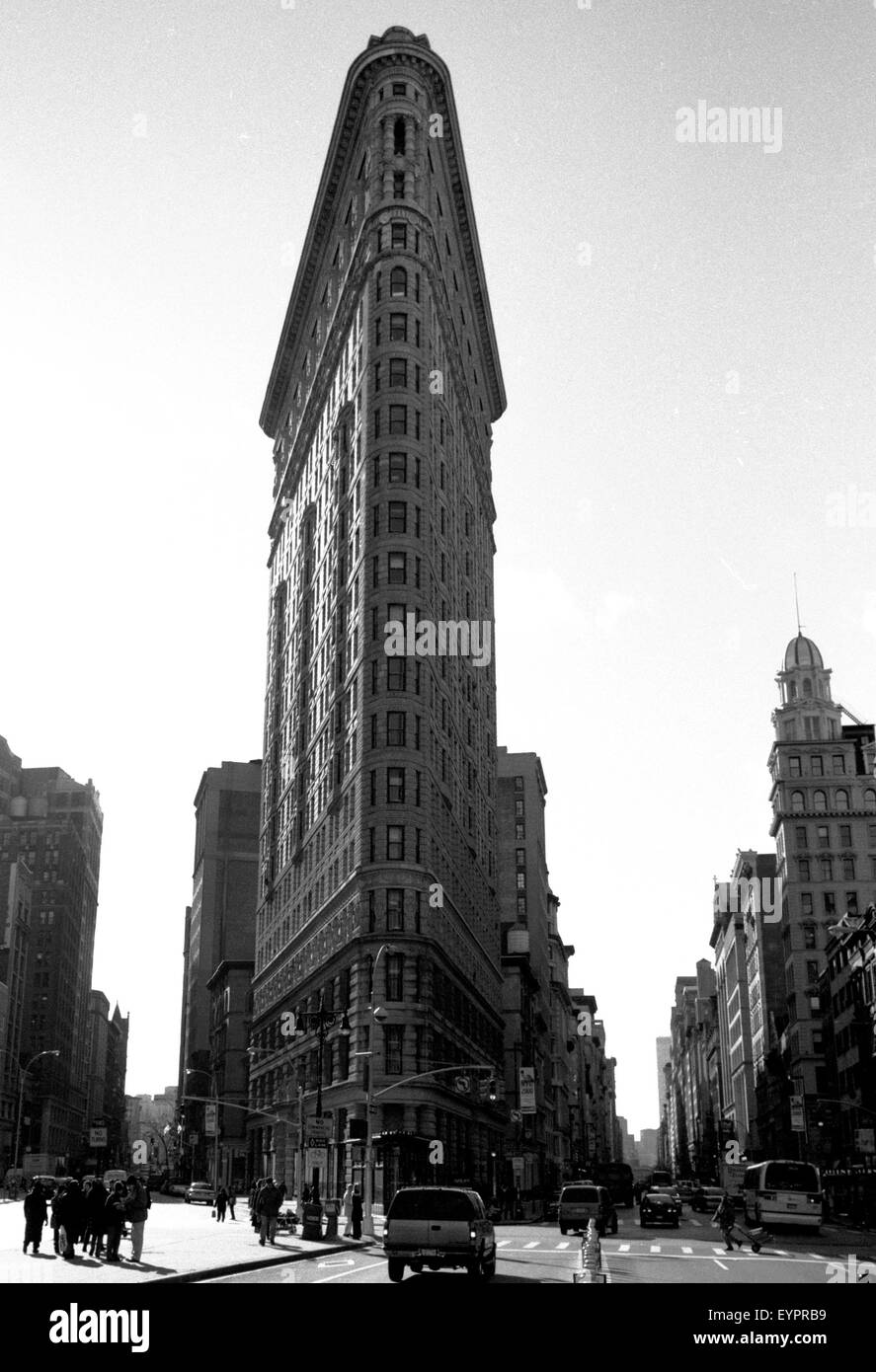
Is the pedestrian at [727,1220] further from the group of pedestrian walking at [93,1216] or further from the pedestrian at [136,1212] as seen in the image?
the pedestrian at [136,1212]

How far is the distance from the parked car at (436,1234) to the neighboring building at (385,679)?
38.7m

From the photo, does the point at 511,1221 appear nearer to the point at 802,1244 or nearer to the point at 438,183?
the point at 802,1244

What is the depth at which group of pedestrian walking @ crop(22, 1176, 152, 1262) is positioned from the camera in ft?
99.3

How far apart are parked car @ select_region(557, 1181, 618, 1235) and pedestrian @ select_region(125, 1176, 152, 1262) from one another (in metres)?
25.6

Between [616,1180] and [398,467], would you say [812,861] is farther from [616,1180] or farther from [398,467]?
[398,467]

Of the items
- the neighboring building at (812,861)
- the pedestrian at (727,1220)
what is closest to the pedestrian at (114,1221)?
the pedestrian at (727,1220)

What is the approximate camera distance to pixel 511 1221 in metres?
73.8

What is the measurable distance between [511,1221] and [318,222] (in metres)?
86.2

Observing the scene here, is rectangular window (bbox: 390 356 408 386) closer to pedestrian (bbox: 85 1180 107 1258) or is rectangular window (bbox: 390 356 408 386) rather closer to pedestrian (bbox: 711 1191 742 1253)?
pedestrian (bbox: 711 1191 742 1253)

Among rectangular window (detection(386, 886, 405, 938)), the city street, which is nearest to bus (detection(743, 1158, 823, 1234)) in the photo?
the city street

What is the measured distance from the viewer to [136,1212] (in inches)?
1181

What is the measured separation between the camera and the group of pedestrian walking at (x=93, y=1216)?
30.3 m
